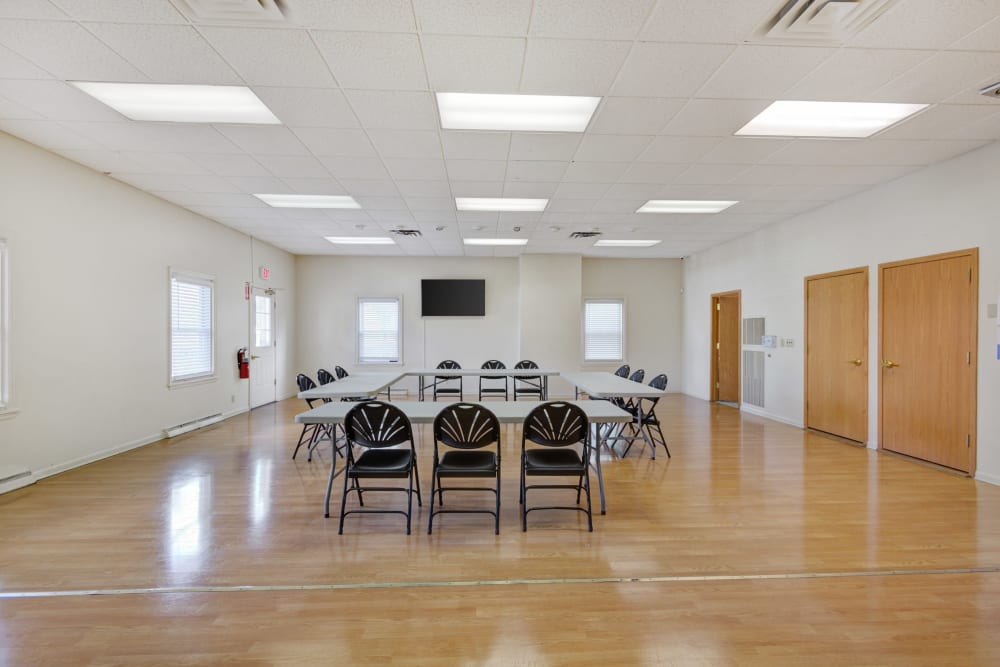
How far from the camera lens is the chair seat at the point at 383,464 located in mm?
3139

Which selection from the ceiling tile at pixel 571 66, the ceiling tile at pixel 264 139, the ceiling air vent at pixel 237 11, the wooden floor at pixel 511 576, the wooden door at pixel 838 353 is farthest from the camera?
the wooden door at pixel 838 353

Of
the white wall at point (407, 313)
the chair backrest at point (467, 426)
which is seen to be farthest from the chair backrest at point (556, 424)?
the white wall at point (407, 313)

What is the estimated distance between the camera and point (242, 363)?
7676 mm

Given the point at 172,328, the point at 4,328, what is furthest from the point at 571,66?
the point at 172,328

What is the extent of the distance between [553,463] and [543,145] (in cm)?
266

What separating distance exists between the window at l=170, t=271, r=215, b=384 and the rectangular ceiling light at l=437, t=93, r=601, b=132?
4558mm

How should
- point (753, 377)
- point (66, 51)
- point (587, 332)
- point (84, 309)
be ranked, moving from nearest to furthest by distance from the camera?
point (66, 51), point (84, 309), point (753, 377), point (587, 332)

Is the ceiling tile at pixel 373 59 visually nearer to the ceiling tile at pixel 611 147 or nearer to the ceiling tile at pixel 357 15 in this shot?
the ceiling tile at pixel 357 15

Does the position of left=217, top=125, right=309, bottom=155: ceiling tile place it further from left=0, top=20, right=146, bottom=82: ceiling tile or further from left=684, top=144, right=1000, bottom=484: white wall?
left=684, top=144, right=1000, bottom=484: white wall

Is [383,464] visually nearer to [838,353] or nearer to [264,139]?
[264,139]

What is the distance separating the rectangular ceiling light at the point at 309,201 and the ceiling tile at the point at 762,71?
4209 millimetres

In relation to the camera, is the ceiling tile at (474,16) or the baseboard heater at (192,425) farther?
the baseboard heater at (192,425)

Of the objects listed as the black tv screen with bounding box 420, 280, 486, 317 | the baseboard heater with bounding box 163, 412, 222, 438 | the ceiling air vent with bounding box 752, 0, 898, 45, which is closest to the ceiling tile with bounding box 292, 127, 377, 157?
the ceiling air vent with bounding box 752, 0, 898, 45

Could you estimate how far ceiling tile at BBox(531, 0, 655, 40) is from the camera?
93.7 inches
